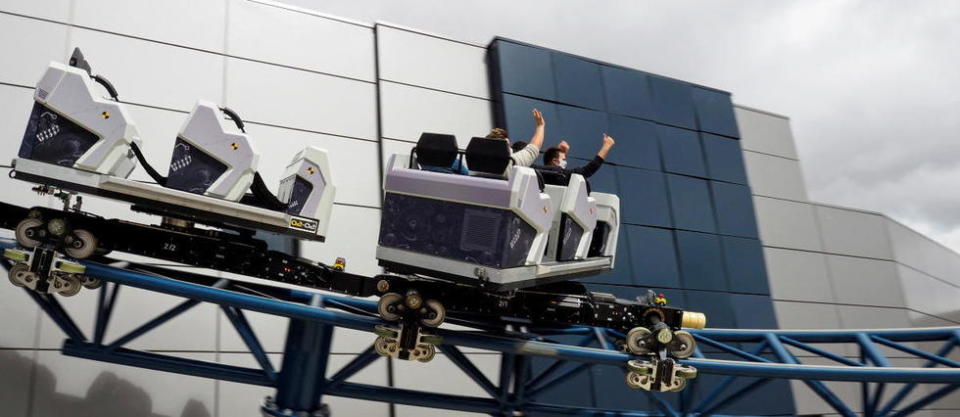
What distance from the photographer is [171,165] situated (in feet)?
Answer: 13.3

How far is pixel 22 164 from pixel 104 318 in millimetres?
1555

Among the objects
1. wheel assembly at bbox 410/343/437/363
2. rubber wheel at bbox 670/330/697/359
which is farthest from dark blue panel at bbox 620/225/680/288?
wheel assembly at bbox 410/343/437/363

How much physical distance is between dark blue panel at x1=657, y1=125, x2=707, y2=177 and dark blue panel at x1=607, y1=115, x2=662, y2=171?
Result: 0.15 meters

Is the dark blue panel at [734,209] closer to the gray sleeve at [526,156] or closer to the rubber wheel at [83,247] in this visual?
the gray sleeve at [526,156]

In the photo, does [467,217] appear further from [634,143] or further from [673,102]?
[673,102]

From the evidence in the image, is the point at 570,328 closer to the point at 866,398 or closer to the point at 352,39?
the point at 866,398

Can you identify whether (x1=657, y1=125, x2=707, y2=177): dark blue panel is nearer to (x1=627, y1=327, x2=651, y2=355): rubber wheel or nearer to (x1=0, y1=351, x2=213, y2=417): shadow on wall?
(x1=627, y1=327, x2=651, y2=355): rubber wheel

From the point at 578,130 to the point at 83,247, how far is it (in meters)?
6.48

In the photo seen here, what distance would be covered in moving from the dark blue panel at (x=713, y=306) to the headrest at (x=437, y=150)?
20.4 feet

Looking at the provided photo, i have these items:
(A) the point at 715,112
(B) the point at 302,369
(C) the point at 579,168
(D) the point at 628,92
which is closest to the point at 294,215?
(B) the point at 302,369

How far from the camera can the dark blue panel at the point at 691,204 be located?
9.55 meters

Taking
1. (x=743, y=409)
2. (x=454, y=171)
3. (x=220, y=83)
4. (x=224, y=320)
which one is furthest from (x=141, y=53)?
(x=743, y=409)

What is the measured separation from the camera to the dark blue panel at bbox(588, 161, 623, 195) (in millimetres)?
8953

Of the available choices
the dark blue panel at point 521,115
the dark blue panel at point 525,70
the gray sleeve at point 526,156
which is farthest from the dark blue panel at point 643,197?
the gray sleeve at point 526,156
